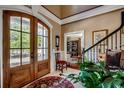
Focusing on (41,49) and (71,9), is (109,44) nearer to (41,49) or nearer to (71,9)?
(71,9)

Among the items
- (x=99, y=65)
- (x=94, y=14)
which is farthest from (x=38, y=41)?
(x=99, y=65)

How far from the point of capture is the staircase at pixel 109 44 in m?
3.61

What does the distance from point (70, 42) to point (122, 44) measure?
186cm

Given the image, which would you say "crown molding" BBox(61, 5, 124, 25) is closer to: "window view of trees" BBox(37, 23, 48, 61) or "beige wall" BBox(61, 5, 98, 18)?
"beige wall" BBox(61, 5, 98, 18)

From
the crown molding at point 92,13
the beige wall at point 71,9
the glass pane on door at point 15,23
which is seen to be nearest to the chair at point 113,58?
the crown molding at point 92,13

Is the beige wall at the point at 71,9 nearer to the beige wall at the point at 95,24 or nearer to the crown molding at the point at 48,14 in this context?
the crown molding at the point at 48,14

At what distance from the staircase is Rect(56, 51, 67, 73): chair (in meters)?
1.04

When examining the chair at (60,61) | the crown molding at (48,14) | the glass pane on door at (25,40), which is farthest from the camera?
the chair at (60,61)

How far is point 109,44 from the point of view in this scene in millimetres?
3906

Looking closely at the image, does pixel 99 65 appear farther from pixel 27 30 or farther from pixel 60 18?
pixel 60 18

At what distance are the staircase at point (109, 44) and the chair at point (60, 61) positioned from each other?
3.40 ft

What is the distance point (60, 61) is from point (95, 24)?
1816 millimetres

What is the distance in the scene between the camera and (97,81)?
32.5 inches
